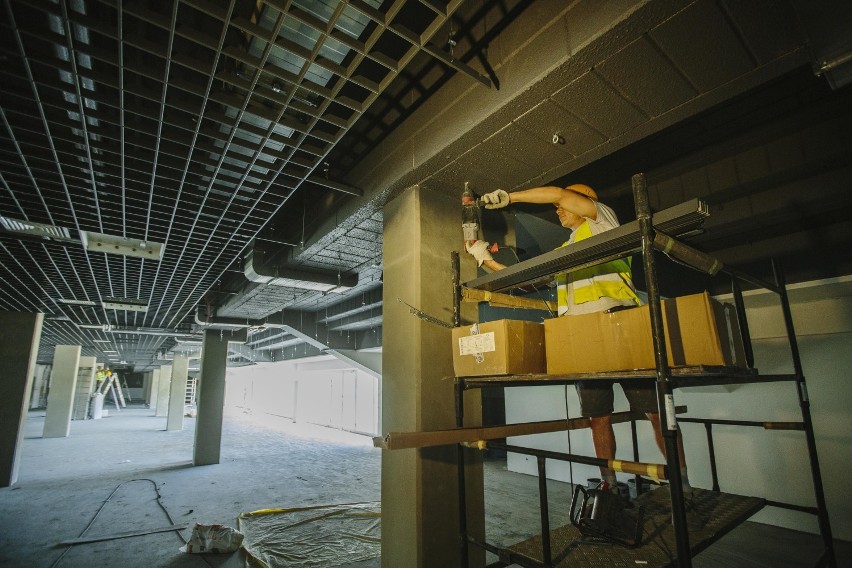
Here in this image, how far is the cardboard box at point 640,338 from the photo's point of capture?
4.75ft

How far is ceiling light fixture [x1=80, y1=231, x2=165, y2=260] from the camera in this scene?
347 centimetres

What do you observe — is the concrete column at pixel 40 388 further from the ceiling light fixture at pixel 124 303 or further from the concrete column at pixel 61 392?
the ceiling light fixture at pixel 124 303

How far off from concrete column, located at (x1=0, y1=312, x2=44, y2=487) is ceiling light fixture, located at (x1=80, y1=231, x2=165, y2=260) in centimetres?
442

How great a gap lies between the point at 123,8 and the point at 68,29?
296 mm

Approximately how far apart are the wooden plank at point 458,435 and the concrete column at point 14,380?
7374 mm

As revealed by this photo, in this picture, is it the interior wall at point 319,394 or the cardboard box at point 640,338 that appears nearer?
the cardboard box at point 640,338

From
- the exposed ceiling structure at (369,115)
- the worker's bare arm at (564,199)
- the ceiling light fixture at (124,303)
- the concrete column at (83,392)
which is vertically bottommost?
the concrete column at (83,392)

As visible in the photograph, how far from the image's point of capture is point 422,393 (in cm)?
236

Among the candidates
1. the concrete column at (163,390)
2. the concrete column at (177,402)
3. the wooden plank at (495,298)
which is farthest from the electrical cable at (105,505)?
the concrete column at (163,390)

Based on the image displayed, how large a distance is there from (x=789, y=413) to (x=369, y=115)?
5088 millimetres

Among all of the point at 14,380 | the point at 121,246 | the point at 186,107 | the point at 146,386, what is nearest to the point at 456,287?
the point at 186,107

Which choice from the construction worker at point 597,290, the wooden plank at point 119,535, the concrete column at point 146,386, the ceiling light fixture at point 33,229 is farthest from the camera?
the concrete column at point 146,386

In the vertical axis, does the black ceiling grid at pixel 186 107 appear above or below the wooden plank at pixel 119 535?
above

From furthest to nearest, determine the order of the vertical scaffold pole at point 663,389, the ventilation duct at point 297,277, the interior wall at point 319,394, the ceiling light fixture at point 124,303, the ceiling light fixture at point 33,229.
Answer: the interior wall at point 319,394 < the ceiling light fixture at point 124,303 < the ventilation duct at point 297,277 < the ceiling light fixture at point 33,229 < the vertical scaffold pole at point 663,389
